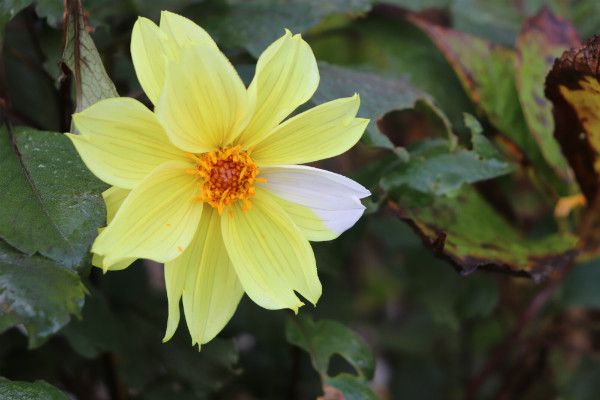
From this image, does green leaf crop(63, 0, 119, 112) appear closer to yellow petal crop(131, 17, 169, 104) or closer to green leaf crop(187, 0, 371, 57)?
yellow petal crop(131, 17, 169, 104)

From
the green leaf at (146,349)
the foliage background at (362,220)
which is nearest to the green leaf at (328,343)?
the foliage background at (362,220)

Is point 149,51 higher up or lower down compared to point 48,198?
higher up

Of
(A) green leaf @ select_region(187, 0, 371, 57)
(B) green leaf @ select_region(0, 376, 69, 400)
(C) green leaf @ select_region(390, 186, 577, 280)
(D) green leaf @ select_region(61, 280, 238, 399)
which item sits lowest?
(D) green leaf @ select_region(61, 280, 238, 399)

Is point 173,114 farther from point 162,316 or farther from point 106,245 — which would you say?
point 162,316

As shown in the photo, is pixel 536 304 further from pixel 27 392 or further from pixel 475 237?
pixel 27 392

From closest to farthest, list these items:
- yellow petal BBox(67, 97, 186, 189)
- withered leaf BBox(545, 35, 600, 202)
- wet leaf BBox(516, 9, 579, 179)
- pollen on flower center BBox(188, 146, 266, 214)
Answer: yellow petal BBox(67, 97, 186, 189)
pollen on flower center BBox(188, 146, 266, 214)
withered leaf BBox(545, 35, 600, 202)
wet leaf BBox(516, 9, 579, 179)

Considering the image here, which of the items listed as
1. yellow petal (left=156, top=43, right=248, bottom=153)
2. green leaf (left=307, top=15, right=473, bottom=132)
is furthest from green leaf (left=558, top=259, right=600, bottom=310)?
yellow petal (left=156, top=43, right=248, bottom=153)

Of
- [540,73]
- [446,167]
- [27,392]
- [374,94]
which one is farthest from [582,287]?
[27,392]
